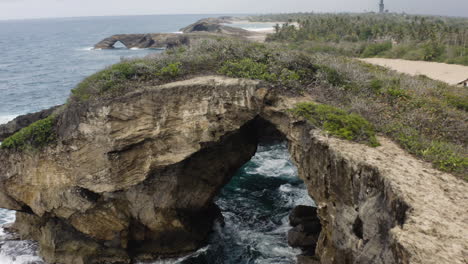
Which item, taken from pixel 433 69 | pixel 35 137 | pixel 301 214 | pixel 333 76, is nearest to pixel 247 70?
pixel 333 76

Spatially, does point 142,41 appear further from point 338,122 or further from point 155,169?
point 338,122

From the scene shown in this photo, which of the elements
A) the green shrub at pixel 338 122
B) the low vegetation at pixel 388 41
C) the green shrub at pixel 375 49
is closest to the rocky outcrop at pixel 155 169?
the green shrub at pixel 338 122

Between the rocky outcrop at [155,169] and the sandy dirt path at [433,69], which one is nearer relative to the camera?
the rocky outcrop at [155,169]

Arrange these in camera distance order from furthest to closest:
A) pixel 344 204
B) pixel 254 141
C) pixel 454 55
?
pixel 454 55, pixel 254 141, pixel 344 204

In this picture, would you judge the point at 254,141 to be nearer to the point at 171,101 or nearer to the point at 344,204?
the point at 171,101

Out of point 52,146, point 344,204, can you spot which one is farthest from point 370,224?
point 52,146

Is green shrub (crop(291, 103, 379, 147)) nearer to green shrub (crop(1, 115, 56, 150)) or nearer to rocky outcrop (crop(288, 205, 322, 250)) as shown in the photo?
rocky outcrop (crop(288, 205, 322, 250))

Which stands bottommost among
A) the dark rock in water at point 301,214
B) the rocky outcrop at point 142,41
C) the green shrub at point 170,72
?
the dark rock in water at point 301,214

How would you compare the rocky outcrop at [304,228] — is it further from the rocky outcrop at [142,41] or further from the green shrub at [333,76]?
the rocky outcrop at [142,41]
